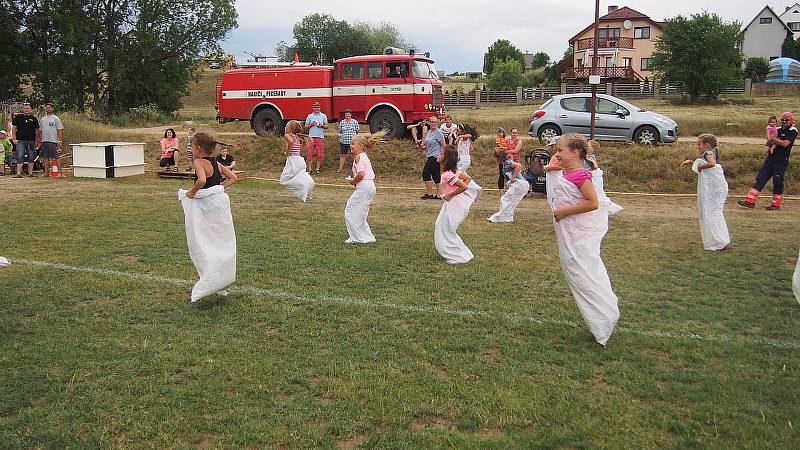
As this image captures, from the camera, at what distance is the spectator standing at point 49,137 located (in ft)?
56.5

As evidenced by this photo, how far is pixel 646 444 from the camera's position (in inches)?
157

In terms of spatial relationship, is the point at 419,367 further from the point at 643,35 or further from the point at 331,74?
the point at 643,35

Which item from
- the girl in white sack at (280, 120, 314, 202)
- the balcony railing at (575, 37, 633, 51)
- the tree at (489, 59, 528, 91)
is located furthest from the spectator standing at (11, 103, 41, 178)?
the balcony railing at (575, 37, 633, 51)

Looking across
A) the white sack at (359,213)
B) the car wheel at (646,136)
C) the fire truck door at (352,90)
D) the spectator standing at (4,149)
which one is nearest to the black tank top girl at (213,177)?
the white sack at (359,213)

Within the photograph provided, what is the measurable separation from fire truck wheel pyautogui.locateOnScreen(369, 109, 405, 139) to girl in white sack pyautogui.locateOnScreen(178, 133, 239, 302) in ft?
47.2

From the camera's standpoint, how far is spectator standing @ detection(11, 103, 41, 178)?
56.6 ft

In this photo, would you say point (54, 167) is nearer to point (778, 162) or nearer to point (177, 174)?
point (177, 174)

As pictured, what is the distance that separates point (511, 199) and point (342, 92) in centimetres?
1061

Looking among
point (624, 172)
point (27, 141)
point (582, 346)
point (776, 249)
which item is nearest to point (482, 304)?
point (582, 346)

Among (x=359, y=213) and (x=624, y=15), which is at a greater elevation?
(x=624, y=15)

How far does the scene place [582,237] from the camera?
5.80 meters

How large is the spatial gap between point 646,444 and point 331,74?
62.0 feet

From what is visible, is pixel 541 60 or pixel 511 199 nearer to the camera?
pixel 511 199

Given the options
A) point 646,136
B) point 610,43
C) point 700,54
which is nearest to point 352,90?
point 646,136
